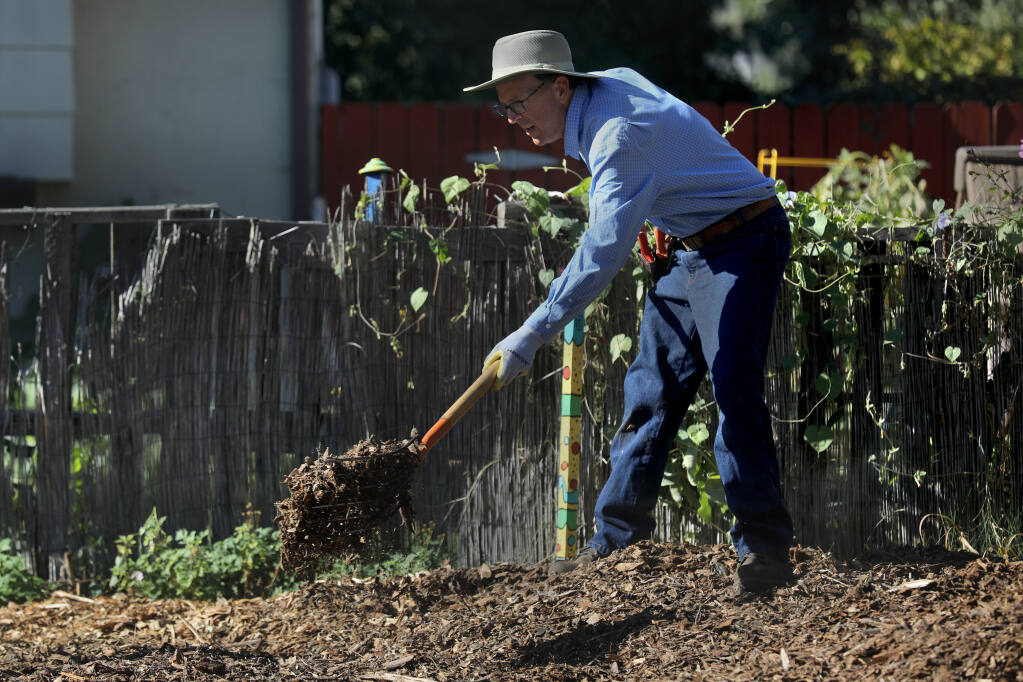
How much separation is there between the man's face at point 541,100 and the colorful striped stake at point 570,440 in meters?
0.76

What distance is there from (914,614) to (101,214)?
10.5ft

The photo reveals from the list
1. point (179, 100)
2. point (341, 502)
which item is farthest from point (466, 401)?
point (179, 100)

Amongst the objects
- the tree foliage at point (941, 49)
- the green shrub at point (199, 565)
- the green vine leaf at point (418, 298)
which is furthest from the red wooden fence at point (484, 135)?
the green shrub at point (199, 565)

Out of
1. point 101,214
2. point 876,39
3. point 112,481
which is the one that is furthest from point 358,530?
point 876,39

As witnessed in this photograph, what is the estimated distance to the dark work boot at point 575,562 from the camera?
12.6ft

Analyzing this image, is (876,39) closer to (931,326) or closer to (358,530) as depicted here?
(931,326)

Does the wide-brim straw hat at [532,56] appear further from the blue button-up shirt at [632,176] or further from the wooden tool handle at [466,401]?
the wooden tool handle at [466,401]

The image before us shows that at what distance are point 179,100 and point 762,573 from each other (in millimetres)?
7279

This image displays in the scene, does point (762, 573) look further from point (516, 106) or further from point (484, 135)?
point (484, 135)

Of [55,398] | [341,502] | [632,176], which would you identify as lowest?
[341,502]

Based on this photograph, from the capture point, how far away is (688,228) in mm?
3518

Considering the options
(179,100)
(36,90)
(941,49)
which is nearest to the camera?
(36,90)

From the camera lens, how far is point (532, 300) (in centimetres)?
421

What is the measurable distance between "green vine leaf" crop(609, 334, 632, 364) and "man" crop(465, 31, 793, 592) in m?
0.46
